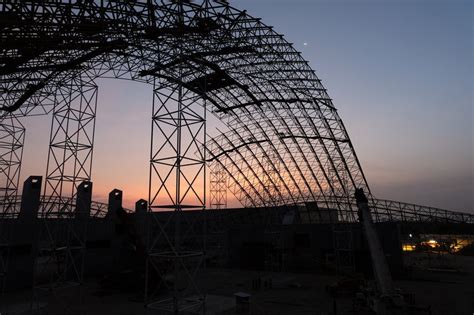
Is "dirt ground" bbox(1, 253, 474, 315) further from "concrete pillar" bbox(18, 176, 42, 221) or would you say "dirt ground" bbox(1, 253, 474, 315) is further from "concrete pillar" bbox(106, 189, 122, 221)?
"concrete pillar" bbox(106, 189, 122, 221)

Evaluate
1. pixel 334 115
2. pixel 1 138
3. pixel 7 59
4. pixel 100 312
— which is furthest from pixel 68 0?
pixel 334 115

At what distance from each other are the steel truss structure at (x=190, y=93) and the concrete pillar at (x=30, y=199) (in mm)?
1079

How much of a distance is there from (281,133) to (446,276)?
67.2ft

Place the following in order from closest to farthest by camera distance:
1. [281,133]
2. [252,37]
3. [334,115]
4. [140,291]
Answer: [140,291], [252,37], [334,115], [281,133]

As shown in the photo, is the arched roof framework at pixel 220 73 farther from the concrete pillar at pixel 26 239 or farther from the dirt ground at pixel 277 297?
the dirt ground at pixel 277 297

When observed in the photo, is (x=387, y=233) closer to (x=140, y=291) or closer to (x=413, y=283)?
(x=413, y=283)

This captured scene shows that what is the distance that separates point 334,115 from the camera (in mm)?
33594

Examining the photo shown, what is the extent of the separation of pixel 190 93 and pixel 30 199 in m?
16.7

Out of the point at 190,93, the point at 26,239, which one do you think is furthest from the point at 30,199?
the point at 190,93

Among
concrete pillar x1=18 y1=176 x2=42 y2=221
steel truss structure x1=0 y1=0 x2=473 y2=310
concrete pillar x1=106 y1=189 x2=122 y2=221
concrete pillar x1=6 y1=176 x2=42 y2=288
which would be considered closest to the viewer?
steel truss structure x1=0 y1=0 x2=473 y2=310

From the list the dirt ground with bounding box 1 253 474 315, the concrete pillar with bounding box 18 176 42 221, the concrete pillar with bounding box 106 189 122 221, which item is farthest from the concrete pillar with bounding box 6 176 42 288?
the concrete pillar with bounding box 106 189 122 221

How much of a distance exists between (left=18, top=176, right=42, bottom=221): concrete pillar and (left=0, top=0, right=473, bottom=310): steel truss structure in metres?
1.08

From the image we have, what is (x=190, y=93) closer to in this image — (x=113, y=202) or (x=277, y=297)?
(x=113, y=202)

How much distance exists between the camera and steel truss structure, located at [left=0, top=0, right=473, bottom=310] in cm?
1491
